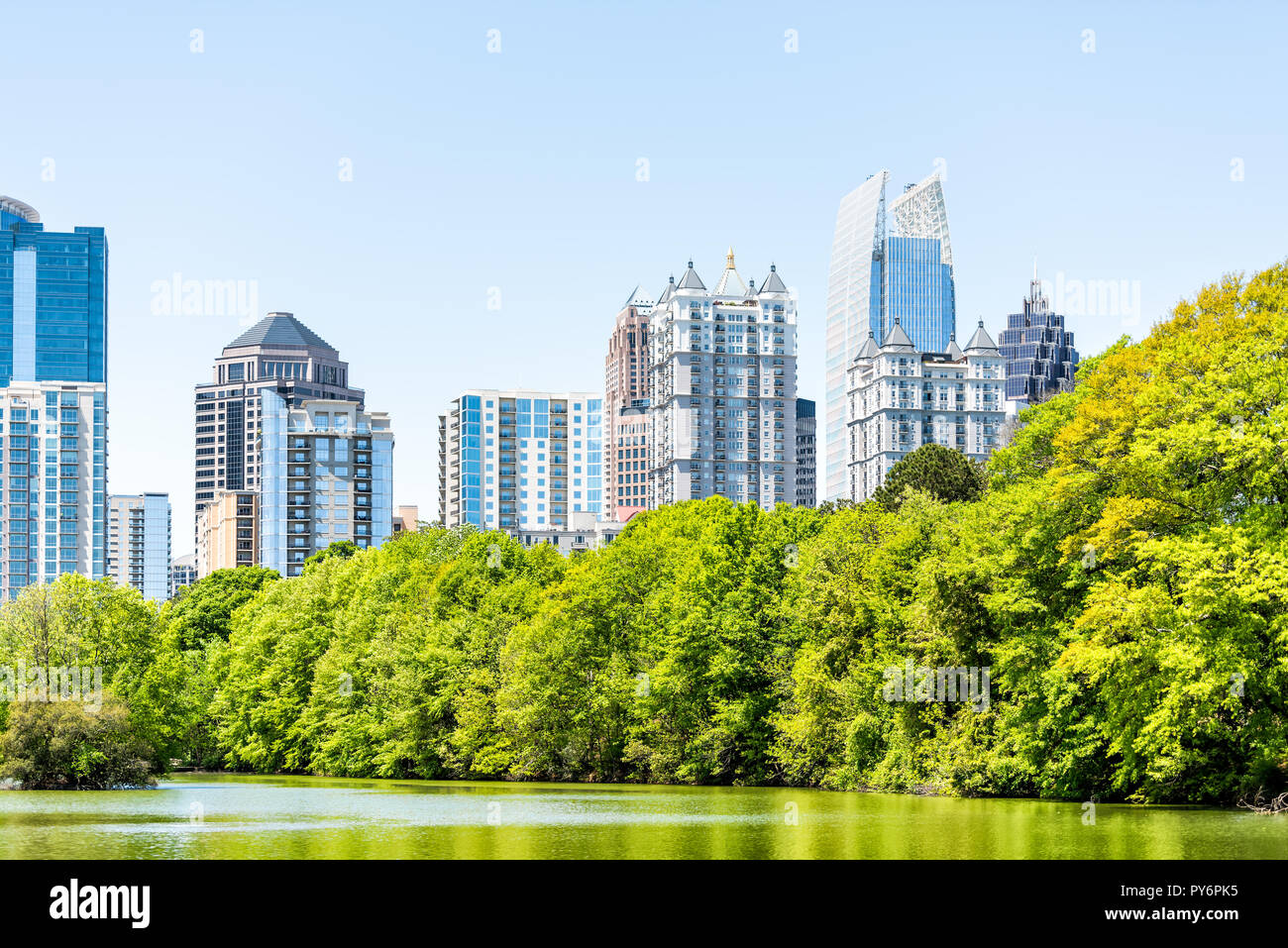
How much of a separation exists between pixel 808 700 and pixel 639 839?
26.2m

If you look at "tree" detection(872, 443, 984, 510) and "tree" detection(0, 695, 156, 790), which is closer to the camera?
"tree" detection(0, 695, 156, 790)

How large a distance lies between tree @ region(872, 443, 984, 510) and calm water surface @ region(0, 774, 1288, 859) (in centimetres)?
2785

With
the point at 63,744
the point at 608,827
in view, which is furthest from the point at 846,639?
the point at 63,744

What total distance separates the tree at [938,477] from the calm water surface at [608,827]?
27.9 meters

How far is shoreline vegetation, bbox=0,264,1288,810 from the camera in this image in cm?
5212

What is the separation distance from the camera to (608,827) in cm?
4984

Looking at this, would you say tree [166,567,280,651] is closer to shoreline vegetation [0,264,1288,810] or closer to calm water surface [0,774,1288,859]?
shoreline vegetation [0,264,1288,810]

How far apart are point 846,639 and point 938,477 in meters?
27.2

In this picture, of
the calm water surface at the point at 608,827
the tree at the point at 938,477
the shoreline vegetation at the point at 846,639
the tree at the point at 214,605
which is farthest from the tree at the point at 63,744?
the tree at the point at 214,605

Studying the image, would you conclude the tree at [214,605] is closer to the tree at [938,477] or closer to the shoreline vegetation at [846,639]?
the shoreline vegetation at [846,639]

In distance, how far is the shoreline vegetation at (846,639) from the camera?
52125 millimetres

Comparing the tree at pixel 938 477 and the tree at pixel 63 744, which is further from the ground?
the tree at pixel 938 477

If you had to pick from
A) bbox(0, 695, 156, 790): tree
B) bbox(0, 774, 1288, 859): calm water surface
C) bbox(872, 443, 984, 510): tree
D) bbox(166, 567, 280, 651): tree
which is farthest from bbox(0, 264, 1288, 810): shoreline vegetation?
bbox(166, 567, 280, 651): tree
